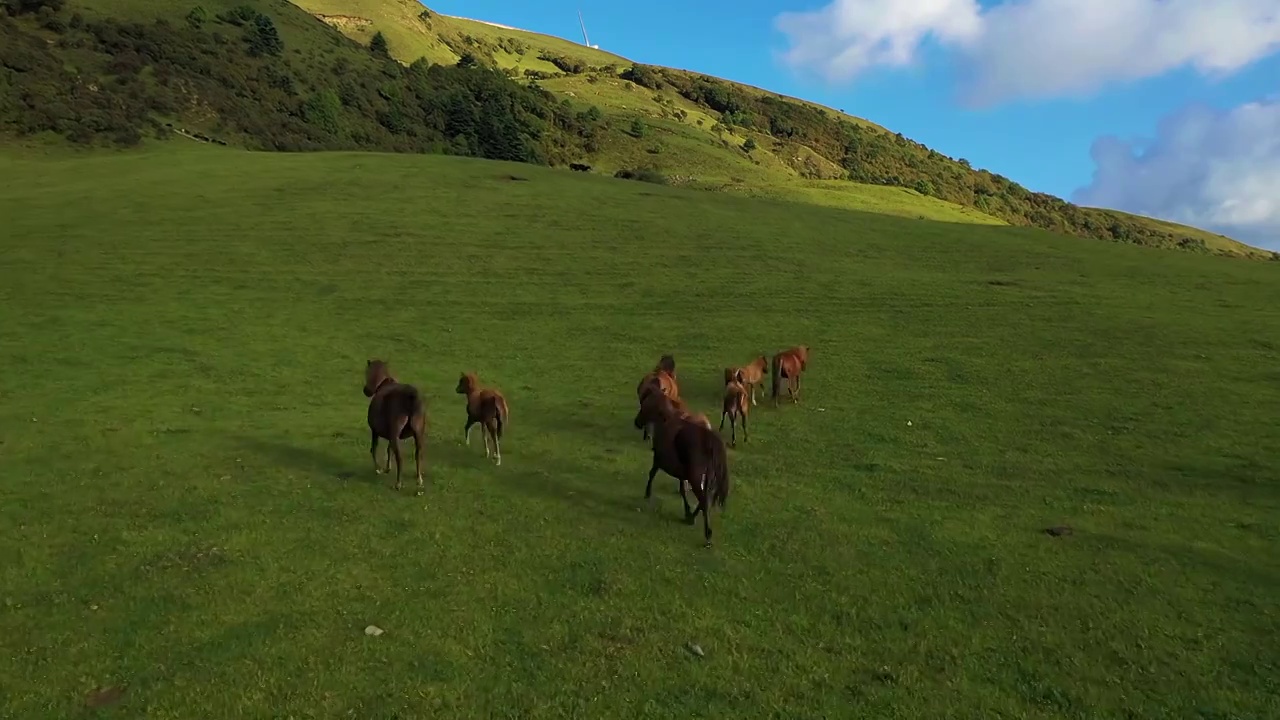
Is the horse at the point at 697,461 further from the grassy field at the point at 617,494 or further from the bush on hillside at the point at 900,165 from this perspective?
the bush on hillside at the point at 900,165

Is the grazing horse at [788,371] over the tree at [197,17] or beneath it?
beneath

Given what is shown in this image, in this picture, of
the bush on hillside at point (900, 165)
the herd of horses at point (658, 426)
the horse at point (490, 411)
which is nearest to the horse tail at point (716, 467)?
the herd of horses at point (658, 426)

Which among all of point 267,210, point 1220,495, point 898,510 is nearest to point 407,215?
point 267,210

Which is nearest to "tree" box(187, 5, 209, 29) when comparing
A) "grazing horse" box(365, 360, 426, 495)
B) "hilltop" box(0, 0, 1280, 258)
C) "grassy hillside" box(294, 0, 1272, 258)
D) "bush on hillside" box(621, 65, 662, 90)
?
"hilltop" box(0, 0, 1280, 258)

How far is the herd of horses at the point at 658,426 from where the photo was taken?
1066cm

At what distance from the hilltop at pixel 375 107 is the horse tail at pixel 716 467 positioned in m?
57.3

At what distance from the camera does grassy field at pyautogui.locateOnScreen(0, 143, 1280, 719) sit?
298 inches

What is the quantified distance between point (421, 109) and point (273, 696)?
9105 centimetres

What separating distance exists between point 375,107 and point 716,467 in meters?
84.2

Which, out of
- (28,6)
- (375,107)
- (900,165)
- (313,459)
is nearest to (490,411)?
(313,459)

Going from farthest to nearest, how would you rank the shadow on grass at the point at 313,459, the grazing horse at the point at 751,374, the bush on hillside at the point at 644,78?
the bush on hillside at the point at 644,78
the grazing horse at the point at 751,374
the shadow on grass at the point at 313,459

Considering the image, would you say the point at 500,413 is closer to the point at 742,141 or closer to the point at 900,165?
the point at 742,141

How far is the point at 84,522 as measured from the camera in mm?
11242

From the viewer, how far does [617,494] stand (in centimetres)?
1284
